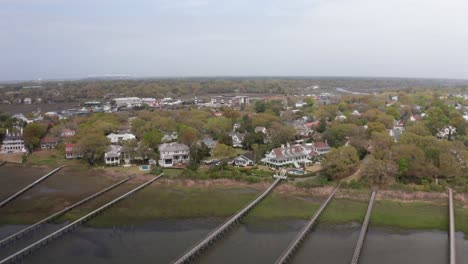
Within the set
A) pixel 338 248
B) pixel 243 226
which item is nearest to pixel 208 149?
pixel 243 226

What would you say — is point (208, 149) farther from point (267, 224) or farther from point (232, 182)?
point (267, 224)

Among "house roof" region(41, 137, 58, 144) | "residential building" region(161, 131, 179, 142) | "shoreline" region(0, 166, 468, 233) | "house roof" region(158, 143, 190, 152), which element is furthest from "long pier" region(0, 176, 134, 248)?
"house roof" region(41, 137, 58, 144)

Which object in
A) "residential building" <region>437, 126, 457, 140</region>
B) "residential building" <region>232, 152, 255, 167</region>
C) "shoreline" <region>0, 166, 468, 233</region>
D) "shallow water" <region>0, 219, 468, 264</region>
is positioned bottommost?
"shallow water" <region>0, 219, 468, 264</region>

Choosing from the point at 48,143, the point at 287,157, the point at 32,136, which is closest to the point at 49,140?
the point at 48,143

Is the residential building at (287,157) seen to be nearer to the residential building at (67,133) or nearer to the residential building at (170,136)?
the residential building at (170,136)

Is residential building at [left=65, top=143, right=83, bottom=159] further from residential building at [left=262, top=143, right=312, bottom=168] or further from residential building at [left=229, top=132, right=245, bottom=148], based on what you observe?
residential building at [left=262, top=143, right=312, bottom=168]

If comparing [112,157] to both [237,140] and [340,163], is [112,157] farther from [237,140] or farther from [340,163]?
[340,163]
